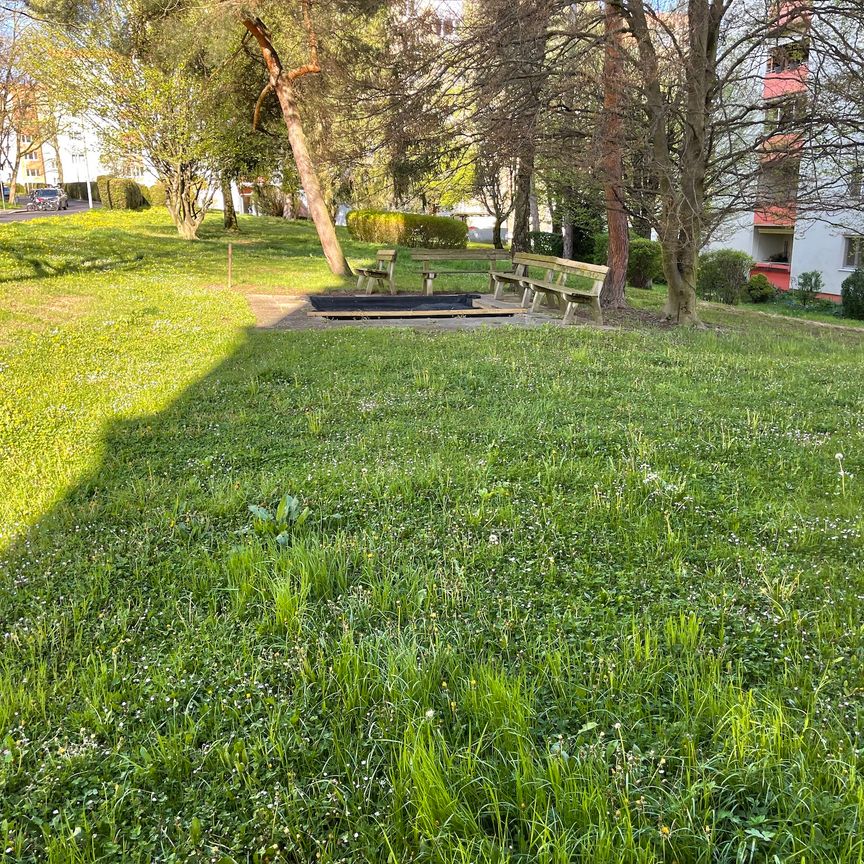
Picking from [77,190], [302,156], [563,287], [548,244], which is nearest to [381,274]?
[563,287]

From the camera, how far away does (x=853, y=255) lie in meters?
27.3

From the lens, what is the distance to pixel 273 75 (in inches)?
619

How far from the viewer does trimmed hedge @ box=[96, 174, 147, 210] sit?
38906mm

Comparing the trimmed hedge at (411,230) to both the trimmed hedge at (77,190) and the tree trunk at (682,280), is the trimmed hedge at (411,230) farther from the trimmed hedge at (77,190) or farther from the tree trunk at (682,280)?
the trimmed hedge at (77,190)

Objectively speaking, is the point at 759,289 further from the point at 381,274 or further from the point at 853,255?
the point at 381,274

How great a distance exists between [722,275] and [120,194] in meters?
30.3

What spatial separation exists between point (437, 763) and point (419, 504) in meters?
2.01

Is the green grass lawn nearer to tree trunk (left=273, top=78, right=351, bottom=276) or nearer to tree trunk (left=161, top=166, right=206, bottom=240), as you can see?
tree trunk (left=273, top=78, right=351, bottom=276)

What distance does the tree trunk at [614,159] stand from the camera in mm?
10828

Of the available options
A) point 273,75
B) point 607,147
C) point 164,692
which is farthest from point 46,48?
point 164,692

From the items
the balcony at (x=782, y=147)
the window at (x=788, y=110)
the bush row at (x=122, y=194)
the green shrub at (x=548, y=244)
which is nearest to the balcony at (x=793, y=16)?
the window at (x=788, y=110)

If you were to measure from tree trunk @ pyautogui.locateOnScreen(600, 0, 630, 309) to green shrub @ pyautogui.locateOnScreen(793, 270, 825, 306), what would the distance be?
52.3 ft

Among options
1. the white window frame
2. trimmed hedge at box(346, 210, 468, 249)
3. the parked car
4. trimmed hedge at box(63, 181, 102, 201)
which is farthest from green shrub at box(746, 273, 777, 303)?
trimmed hedge at box(63, 181, 102, 201)

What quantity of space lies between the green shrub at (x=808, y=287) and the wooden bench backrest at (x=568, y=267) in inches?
687
